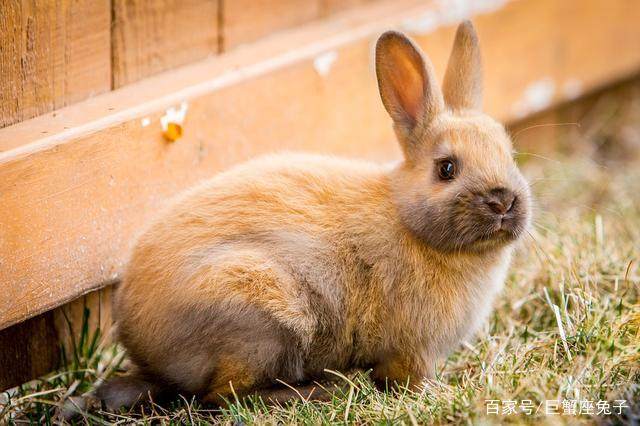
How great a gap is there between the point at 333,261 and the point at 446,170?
525 mm

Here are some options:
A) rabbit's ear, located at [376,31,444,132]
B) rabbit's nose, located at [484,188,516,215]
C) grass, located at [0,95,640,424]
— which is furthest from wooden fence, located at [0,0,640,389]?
rabbit's nose, located at [484,188,516,215]

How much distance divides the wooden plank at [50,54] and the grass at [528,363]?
92 cm

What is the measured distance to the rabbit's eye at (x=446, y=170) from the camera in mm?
3479

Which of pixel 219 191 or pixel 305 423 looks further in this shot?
pixel 219 191

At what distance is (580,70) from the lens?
5.89 m

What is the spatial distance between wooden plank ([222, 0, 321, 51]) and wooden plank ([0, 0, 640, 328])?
3.0 inches

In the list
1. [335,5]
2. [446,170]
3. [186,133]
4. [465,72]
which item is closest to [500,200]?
[446,170]

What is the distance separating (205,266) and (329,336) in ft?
1.69

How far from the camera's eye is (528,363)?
338 cm

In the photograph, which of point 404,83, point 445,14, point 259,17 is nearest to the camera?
point 404,83

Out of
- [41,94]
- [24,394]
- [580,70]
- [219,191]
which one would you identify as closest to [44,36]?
[41,94]

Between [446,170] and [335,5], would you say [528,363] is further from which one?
[335,5]

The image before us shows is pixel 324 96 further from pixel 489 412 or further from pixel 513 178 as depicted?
pixel 489 412

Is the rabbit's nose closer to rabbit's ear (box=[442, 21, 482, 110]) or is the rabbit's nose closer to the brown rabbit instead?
the brown rabbit
